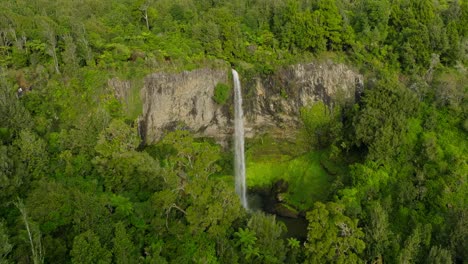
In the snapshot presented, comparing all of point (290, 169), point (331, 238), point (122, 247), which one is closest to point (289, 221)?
point (290, 169)

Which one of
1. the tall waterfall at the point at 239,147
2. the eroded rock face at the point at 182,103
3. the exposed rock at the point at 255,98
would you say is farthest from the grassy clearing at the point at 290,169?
the eroded rock face at the point at 182,103

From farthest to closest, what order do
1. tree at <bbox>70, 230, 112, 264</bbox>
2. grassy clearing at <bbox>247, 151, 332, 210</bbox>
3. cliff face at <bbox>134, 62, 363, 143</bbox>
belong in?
grassy clearing at <bbox>247, 151, 332, 210</bbox>
cliff face at <bbox>134, 62, 363, 143</bbox>
tree at <bbox>70, 230, 112, 264</bbox>

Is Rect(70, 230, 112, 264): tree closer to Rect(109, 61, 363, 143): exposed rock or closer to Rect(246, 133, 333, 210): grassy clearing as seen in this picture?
Rect(109, 61, 363, 143): exposed rock

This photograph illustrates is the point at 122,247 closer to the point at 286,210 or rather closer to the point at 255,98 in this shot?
the point at 286,210

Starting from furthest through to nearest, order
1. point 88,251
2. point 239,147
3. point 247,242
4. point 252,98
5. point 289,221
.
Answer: point 239,147, point 252,98, point 289,221, point 247,242, point 88,251

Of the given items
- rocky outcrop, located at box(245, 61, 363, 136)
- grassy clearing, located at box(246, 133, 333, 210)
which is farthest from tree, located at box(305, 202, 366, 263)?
rocky outcrop, located at box(245, 61, 363, 136)

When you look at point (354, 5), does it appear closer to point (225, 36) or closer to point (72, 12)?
point (225, 36)
